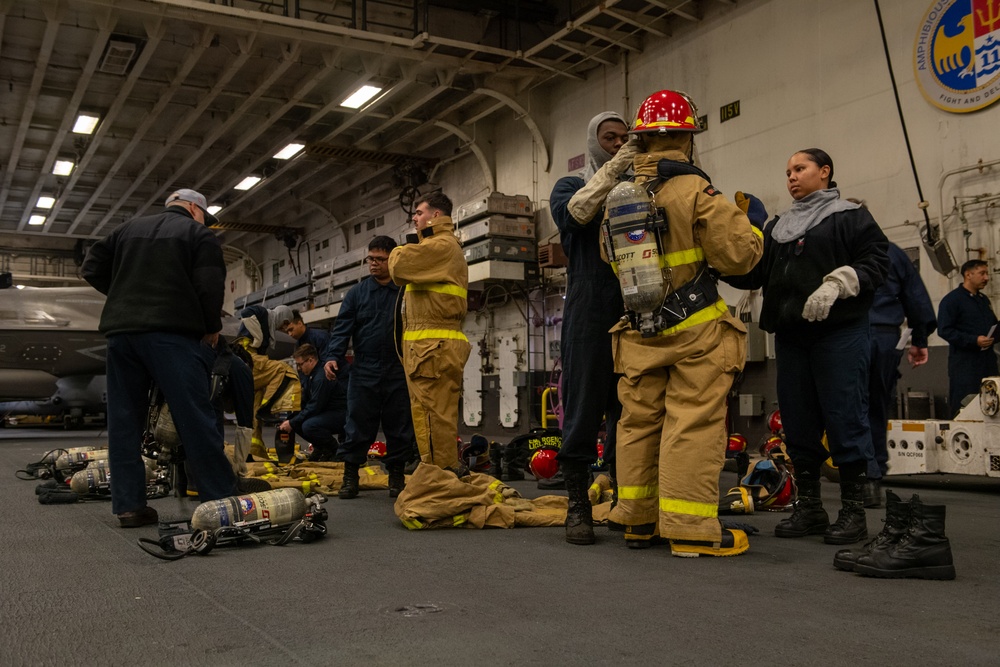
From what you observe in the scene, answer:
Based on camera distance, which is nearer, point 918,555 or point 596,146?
point 918,555

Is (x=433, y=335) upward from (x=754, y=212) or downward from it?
downward

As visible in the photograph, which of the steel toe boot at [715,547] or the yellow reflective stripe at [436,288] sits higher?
the yellow reflective stripe at [436,288]

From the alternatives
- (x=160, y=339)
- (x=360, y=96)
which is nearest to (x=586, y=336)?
(x=160, y=339)

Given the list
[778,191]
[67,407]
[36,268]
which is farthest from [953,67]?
[36,268]

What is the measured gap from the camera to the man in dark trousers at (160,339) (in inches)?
163

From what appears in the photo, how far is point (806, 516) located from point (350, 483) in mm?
3049

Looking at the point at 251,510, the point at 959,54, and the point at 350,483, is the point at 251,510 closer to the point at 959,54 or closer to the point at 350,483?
the point at 350,483

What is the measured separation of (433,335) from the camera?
481 cm

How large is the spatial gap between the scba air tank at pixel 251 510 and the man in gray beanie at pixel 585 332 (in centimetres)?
128

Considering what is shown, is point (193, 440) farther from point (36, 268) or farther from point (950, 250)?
point (36, 268)

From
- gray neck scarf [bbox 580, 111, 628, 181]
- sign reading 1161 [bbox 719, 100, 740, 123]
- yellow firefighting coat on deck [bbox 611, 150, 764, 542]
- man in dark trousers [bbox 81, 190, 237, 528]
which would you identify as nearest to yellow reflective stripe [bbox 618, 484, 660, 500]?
yellow firefighting coat on deck [bbox 611, 150, 764, 542]

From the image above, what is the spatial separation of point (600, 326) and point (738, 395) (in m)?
6.52

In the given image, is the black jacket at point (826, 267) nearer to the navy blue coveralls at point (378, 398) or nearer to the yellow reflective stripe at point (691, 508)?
the yellow reflective stripe at point (691, 508)

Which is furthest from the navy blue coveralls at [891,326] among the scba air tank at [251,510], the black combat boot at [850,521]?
the scba air tank at [251,510]
